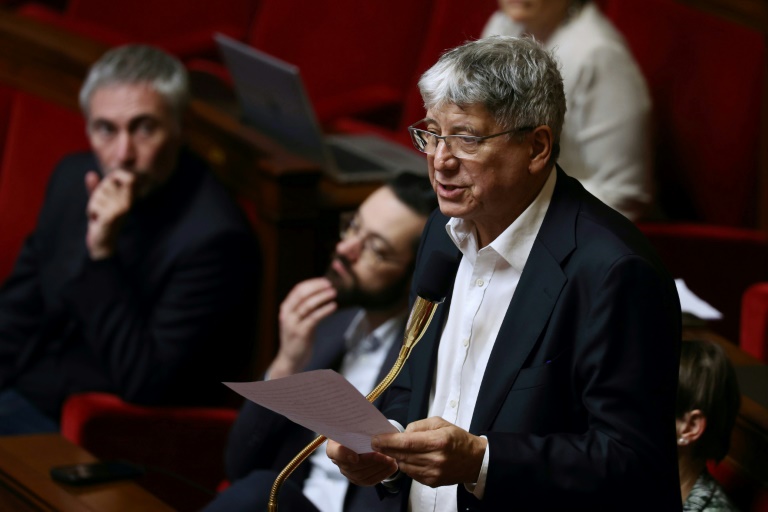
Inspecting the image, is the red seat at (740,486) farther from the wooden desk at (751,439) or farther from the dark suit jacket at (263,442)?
the dark suit jacket at (263,442)

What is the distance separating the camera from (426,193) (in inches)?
41.9

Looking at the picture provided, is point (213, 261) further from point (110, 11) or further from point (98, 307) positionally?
point (110, 11)

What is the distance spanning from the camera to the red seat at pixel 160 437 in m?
1.16

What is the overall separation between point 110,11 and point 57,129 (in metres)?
0.57

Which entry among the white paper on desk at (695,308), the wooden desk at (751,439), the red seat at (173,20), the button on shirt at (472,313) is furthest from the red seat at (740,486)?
the red seat at (173,20)

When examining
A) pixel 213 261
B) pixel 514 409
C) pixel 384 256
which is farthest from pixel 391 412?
pixel 213 261

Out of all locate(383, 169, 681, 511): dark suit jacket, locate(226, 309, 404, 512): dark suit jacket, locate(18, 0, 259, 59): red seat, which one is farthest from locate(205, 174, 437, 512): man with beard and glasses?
locate(18, 0, 259, 59): red seat

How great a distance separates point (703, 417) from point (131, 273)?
2.18 feet

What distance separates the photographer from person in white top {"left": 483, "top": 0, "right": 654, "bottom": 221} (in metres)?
1.27

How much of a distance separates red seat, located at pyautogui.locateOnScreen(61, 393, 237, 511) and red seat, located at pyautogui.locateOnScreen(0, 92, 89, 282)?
0.35 m

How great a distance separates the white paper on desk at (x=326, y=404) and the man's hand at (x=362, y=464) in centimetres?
4

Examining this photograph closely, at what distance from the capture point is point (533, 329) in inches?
26.0

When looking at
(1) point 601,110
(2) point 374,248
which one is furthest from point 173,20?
(2) point 374,248

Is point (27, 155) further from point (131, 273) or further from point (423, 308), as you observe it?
point (423, 308)
